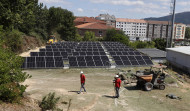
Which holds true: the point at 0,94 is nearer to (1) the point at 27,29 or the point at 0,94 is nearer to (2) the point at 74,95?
(2) the point at 74,95

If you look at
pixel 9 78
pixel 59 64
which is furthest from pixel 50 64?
pixel 9 78

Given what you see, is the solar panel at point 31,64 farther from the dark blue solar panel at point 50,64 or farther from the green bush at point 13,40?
the green bush at point 13,40

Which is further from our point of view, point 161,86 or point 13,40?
point 13,40

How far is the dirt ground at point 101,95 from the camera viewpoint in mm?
11516

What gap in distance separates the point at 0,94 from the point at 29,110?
155 cm

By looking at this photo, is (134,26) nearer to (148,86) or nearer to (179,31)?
(179,31)

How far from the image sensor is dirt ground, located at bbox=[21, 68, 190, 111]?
37.8 ft

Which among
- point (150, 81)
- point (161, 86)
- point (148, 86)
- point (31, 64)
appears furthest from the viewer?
point (31, 64)

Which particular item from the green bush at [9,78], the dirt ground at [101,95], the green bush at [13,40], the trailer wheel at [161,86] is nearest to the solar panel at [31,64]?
the dirt ground at [101,95]

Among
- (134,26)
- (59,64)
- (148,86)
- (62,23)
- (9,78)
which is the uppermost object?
(134,26)

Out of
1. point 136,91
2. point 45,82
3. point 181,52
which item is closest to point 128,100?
point 136,91

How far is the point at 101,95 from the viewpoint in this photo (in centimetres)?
1345

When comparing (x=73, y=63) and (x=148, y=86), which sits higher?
(x=73, y=63)

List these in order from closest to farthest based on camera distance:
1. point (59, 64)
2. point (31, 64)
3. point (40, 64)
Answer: point (31, 64) < point (40, 64) < point (59, 64)
